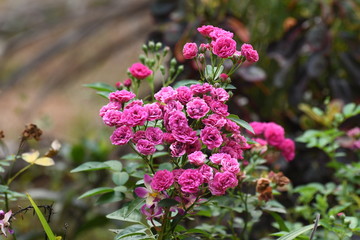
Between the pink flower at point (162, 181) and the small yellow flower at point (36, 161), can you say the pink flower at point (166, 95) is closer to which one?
A: the pink flower at point (162, 181)

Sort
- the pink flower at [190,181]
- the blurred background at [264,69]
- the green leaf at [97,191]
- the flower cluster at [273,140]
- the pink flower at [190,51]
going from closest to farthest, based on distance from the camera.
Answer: the pink flower at [190,181] < the pink flower at [190,51] < the green leaf at [97,191] < the flower cluster at [273,140] < the blurred background at [264,69]

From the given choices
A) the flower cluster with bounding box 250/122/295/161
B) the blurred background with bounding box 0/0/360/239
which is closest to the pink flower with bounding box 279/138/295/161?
the flower cluster with bounding box 250/122/295/161

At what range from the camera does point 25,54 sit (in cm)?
484

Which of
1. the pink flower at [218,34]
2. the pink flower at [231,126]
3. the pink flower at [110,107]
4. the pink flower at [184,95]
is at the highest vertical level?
the pink flower at [218,34]

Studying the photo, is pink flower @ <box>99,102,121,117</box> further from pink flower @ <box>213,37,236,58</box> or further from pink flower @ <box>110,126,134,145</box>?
pink flower @ <box>213,37,236,58</box>

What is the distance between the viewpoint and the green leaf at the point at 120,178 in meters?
1.07

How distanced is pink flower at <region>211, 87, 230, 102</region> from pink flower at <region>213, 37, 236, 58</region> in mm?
56

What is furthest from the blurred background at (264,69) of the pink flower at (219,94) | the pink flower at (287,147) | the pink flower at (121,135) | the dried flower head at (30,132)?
the pink flower at (121,135)

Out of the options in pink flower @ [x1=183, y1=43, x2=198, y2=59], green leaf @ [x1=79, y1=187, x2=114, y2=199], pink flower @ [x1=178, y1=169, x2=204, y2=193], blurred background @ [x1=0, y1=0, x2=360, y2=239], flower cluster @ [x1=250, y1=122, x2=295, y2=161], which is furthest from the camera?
blurred background @ [x1=0, y1=0, x2=360, y2=239]

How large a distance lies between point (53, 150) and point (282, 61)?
3.49 ft

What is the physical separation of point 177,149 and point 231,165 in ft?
0.29

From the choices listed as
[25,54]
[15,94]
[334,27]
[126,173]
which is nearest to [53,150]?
[126,173]

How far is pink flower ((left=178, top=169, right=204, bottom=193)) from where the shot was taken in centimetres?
81

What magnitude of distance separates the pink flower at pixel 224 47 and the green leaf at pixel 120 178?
348 mm
